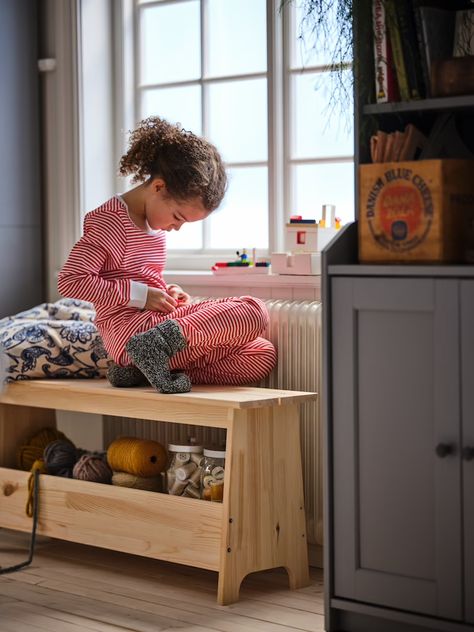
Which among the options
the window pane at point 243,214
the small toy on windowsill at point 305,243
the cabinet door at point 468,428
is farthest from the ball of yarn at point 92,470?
the cabinet door at point 468,428

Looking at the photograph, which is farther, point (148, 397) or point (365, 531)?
point (148, 397)

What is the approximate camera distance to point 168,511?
8.66 feet

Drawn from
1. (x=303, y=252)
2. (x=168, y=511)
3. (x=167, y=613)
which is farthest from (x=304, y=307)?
(x=167, y=613)

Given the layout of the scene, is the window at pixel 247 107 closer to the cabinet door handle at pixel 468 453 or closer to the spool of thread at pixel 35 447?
the spool of thread at pixel 35 447

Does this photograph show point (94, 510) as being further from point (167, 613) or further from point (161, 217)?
point (161, 217)

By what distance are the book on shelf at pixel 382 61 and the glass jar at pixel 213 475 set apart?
1.03 m

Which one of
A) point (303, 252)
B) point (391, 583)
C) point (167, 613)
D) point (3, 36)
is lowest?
point (167, 613)

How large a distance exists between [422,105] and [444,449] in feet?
2.38

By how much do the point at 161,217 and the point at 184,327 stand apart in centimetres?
34

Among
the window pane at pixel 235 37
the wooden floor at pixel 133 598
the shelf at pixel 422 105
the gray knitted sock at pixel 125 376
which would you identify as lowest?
the wooden floor at pixel 133 598

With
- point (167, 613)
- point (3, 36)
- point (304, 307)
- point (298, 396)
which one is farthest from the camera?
point (3, 36)

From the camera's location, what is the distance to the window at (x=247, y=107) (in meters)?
3.12

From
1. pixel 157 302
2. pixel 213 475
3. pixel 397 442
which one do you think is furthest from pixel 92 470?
pixel 397 442

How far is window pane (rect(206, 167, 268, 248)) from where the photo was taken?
3293mm
